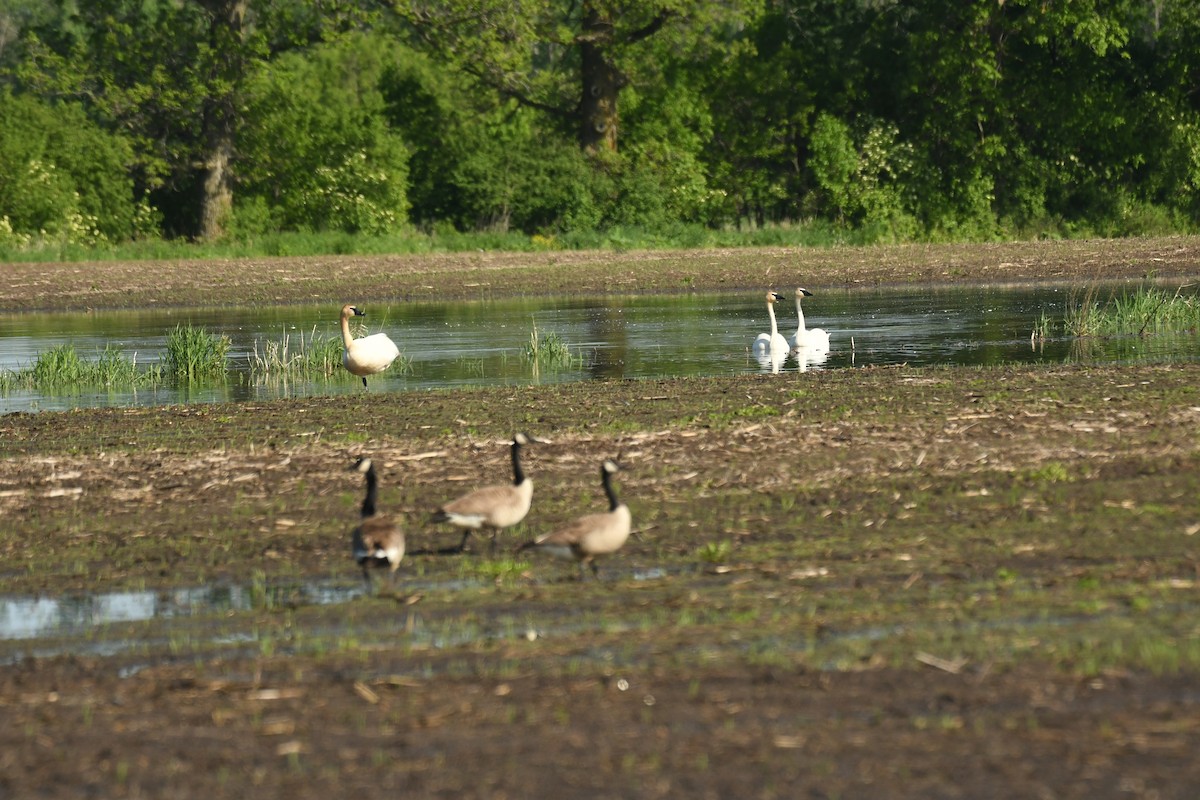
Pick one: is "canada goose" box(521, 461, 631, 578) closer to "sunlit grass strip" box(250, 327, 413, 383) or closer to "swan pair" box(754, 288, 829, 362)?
"swan pair" box(754, 288, 829, 362)

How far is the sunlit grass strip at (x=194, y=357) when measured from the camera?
82.3ft

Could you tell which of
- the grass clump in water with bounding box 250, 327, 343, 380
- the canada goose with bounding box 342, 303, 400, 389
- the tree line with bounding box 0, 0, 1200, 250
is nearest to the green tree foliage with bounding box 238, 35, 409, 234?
the tree line with bounding box 0, 0, 1200, 250

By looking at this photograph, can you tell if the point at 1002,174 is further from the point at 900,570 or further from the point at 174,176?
the point at 900,570

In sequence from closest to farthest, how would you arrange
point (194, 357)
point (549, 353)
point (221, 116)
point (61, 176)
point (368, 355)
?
point (368, 355), point (194, 357), point (549, 353), point (61, 176), point (221, 116)

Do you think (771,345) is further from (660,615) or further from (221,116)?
(221,116)

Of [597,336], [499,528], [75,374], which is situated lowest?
[597,336]

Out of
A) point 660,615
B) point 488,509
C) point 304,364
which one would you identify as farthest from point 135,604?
point 304,364

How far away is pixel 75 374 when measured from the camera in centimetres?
2469

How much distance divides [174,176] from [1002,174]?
31498 millimetres

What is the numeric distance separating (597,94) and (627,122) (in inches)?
291

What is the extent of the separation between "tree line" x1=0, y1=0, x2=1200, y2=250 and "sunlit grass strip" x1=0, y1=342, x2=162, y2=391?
31807 mm

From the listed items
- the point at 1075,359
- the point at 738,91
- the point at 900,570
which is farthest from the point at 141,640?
the point at 738,91

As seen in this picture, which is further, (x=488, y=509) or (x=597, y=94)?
(x=597, y=94)

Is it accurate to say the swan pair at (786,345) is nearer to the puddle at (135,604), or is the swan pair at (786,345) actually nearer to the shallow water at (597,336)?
the shallow water at (597,336)
